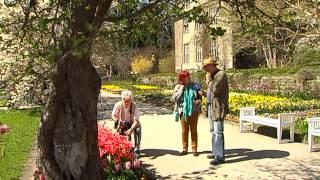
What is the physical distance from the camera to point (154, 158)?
10.0 meters

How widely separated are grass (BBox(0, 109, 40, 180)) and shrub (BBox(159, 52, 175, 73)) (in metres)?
39.2

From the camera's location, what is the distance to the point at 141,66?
→ 57.2m

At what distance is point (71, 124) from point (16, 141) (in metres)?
8.17

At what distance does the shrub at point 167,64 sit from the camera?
59.8 meters

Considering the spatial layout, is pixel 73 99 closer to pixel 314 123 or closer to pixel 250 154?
pixel 250 154

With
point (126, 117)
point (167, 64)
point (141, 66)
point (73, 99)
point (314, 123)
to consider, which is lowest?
point (314, 123)

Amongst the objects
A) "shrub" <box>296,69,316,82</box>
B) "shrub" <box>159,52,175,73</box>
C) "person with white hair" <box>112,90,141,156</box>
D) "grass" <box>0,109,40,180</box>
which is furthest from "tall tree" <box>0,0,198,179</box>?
"shrub" <box>159,52,175,73</box>

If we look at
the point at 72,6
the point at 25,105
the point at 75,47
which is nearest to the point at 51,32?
the point at 72,6

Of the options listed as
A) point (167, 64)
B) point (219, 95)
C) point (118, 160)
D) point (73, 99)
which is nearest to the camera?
point (73, 99)

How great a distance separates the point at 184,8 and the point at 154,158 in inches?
219

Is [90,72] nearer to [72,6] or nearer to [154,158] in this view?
[72,6]

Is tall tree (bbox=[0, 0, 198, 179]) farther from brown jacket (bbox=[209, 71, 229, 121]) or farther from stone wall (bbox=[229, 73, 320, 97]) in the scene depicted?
stone wall (bbox=[229, 73, 320, 97])

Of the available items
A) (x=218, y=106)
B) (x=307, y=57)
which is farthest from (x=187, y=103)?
(x=307, y=57)

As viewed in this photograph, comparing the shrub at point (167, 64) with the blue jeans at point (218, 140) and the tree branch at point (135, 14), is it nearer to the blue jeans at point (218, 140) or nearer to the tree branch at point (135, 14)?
the blue jeans at point (218, 140)
